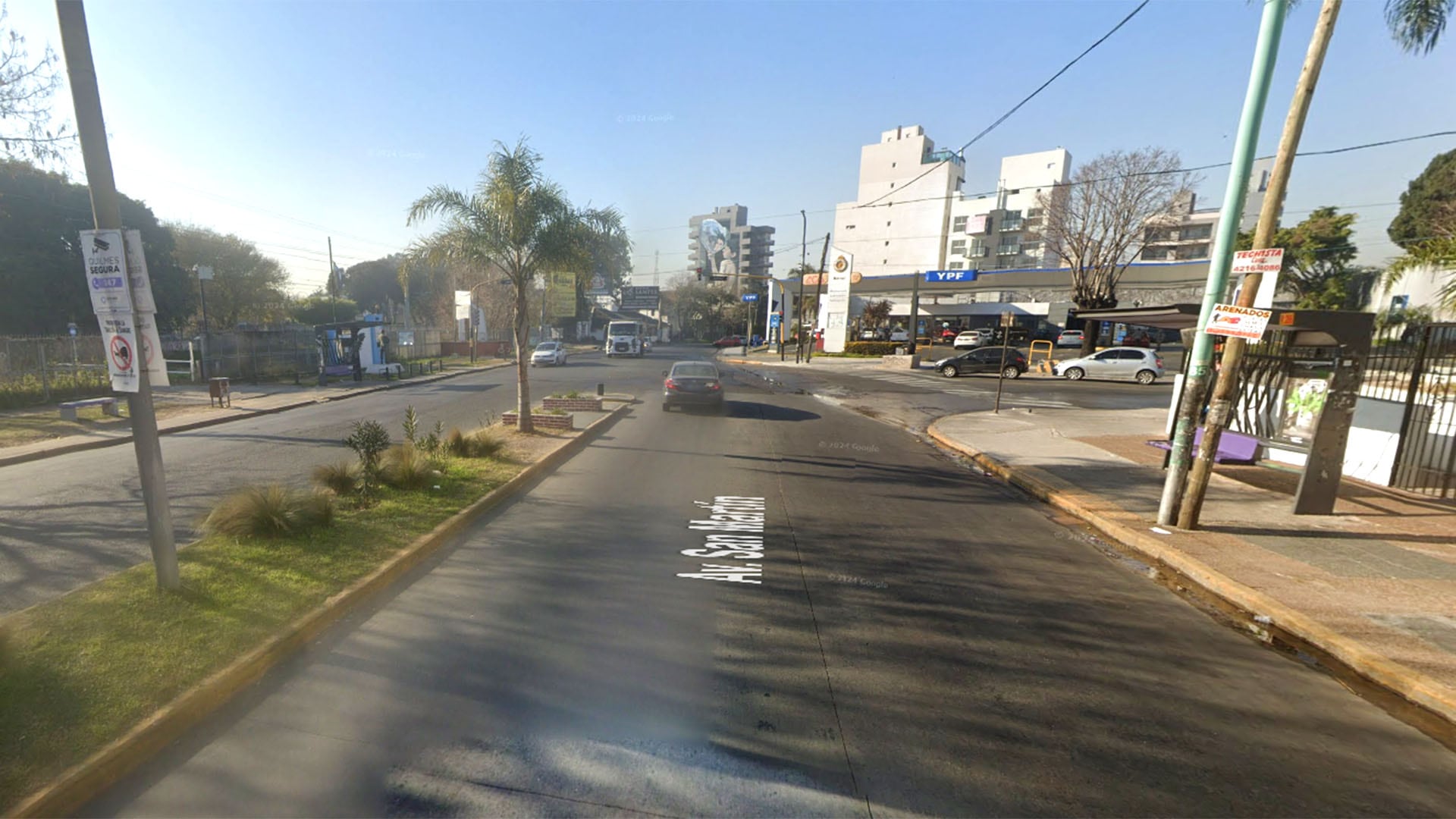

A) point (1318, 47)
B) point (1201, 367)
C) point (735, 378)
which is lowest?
point (735, 378)

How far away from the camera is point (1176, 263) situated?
44844 mm

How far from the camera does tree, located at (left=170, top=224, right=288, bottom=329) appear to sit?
42500 mm

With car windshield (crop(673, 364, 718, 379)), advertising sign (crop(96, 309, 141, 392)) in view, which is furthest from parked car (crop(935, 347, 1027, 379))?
advertising sign (crop(96, 309, 141, 392))

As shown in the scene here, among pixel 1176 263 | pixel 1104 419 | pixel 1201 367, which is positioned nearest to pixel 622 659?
pixel 1201 367

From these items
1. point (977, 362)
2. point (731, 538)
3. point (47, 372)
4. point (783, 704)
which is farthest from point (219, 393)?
point (977, 362)

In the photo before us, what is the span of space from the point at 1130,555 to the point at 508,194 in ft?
37.8

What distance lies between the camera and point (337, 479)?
7.34 m

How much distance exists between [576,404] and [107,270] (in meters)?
11.5

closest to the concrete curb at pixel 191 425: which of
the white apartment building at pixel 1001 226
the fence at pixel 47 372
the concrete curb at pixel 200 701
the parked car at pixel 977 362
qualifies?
the fence at pixel 47 372

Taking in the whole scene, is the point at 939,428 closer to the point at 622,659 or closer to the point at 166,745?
the point at 622,659

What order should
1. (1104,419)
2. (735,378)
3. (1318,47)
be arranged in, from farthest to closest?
(735,378), (1104,419), (1318,47)

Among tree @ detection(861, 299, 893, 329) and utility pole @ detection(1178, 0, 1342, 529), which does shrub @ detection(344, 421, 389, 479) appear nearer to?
utility pole @ detection(1178, 0, 1342, 529)

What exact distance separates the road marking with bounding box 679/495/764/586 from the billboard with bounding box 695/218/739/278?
12434cm

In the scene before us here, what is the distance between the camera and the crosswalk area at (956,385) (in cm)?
2021
